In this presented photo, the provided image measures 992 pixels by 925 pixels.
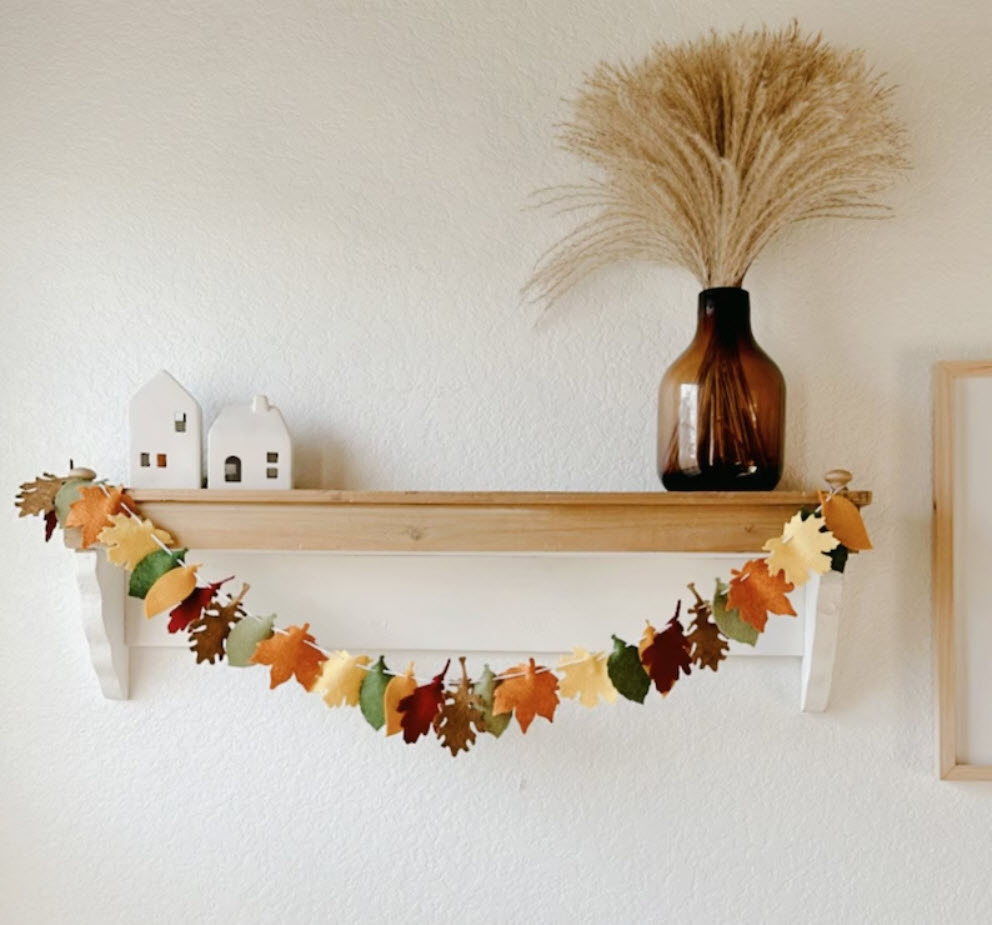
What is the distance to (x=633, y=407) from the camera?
1.29m

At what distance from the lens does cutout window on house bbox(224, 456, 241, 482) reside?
1181mm

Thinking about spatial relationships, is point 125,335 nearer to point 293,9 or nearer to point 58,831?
point 293,9

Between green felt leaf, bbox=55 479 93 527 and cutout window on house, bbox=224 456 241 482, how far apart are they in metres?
0.15

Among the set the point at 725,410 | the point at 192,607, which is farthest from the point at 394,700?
the point at 725,410

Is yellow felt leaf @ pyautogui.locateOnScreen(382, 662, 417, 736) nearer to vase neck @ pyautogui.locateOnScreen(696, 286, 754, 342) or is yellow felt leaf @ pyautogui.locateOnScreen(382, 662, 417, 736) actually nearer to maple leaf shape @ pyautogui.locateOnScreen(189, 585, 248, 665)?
maple leaf shape @ pyautogui.locateOnScreen(189, 585, 248, 665)

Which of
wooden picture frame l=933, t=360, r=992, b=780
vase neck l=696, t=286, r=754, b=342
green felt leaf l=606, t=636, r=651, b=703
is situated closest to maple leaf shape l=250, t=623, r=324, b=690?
green felt leaf l=606, t=636, r=651, b=703

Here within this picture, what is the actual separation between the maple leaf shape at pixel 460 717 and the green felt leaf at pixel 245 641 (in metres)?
0.21

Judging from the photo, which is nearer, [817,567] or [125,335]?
[817,567]

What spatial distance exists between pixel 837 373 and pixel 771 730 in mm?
456

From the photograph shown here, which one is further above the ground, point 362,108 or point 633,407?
point 362,108

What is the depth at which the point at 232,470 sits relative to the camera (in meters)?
1.18

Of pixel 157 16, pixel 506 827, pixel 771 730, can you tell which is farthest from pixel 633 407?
pixel 157 16

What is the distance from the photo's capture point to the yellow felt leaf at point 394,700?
1.11 meters

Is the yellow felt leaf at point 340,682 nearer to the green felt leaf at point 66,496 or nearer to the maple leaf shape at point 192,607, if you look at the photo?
the maple leaf shape at point 192,607
